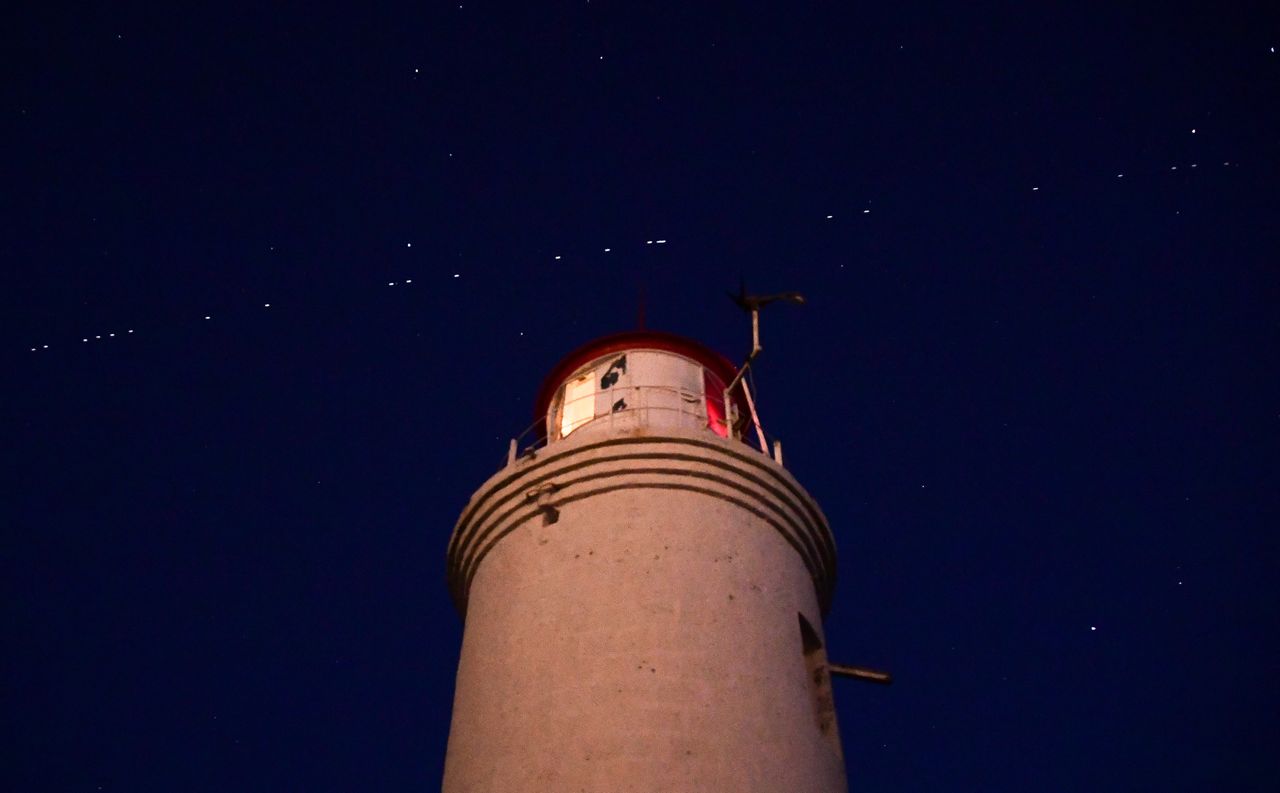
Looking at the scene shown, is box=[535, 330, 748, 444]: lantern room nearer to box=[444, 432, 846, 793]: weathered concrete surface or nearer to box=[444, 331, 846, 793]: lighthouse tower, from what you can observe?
box=[444, 331, 846, 793]: lighthouse tower

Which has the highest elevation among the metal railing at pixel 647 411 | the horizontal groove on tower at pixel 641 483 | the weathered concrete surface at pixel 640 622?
the metal railing at pixel 647 411

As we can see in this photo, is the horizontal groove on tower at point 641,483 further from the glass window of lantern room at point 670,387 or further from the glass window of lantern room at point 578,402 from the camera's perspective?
the glass window of lantern room at point 578,402

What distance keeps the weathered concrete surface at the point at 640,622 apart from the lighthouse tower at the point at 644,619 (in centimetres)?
2

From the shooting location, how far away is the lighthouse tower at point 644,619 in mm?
8383

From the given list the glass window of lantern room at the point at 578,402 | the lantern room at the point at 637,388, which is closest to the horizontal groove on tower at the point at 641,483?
the lantern room at the point at 637,388

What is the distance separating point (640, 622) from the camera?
912cm

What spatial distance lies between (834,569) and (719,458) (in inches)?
83.7

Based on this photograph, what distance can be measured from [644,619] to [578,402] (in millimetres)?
4406

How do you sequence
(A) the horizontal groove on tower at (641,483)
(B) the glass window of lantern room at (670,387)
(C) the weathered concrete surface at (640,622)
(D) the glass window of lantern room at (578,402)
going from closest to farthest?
(C) the weathered concrete surface at (640,622) < (A) the horizontal groove on tower at (641,483) < (B) the glass window of lantern room at (670,387) < (D) the glass window of lantern room at (578,402)

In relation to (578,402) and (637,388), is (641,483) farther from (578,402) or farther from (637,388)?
(578,402)

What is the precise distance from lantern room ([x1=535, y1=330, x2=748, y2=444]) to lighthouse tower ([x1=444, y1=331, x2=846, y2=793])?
0.07m

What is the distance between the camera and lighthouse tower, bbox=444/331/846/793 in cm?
838

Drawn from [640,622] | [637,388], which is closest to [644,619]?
[640,622]

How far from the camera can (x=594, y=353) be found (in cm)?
1345
